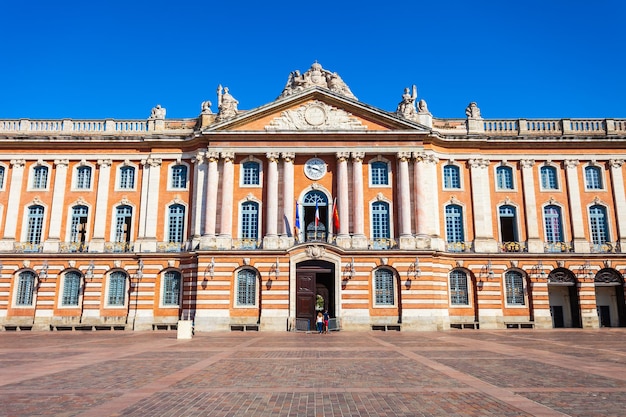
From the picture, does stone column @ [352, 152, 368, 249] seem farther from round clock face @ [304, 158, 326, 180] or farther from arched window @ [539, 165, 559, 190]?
arched window @ [539, 165, 559, 190]

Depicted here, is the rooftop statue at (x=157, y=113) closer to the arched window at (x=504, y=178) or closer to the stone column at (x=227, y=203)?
the stone column at (x=227, y=203)

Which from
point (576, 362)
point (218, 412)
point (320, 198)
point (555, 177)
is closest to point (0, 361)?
point (218, 412)

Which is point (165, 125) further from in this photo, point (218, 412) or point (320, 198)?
point (218, 412)

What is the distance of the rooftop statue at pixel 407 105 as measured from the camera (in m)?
37.7

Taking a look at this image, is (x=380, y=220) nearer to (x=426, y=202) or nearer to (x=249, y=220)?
(x=426, y=202)

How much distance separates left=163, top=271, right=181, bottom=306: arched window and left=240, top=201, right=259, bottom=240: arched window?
5.81 metres

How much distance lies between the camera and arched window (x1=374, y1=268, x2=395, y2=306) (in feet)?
113

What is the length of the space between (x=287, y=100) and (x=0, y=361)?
25.2 metres

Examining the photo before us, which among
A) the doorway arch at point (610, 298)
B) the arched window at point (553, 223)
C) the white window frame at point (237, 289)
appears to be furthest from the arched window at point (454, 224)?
the white window frame at point (237, 289)

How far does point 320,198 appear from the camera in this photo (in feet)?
120

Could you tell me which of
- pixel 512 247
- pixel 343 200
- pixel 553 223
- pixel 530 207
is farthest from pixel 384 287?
pixel 553 223

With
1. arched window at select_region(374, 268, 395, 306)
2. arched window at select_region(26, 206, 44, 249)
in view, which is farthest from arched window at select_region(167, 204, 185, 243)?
arched window at select_region(374, 268, 395, 306)

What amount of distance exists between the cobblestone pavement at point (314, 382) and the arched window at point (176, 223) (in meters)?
17.1

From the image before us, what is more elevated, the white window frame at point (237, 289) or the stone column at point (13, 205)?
the stone column at point (13, 205)
